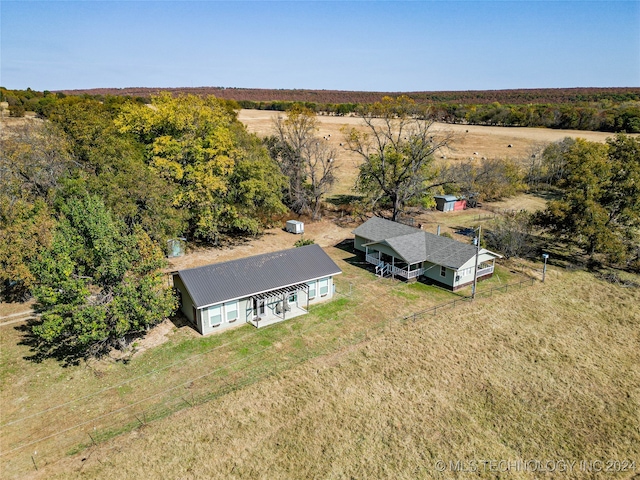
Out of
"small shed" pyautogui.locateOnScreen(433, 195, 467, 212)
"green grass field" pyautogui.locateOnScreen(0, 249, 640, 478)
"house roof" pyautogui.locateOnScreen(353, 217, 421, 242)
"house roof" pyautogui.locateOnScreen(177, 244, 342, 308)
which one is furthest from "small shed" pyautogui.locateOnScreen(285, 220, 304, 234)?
"small shed" pyautogui.locateOnScreen(433, 195, 467, 212)

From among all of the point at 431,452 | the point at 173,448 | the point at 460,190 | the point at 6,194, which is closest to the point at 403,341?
the point at 431,452

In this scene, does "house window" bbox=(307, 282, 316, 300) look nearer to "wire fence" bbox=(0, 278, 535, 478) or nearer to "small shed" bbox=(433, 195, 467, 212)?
"wire fence" bbox=(0, 278, 535, 478)

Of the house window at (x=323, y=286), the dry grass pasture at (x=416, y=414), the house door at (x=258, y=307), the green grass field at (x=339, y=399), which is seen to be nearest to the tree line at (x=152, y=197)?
the green grass field at (x=339, y=399)

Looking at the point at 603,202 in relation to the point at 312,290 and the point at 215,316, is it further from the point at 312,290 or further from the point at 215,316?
the point at 215,316

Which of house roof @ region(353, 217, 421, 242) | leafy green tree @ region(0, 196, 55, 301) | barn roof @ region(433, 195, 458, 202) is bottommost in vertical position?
barn roof @ region(433, 195, 458, 202)

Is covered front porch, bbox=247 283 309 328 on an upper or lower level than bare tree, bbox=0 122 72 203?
lower

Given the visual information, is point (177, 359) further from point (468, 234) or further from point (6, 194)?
point (468, 234)

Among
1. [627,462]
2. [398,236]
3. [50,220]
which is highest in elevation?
[50,220]
